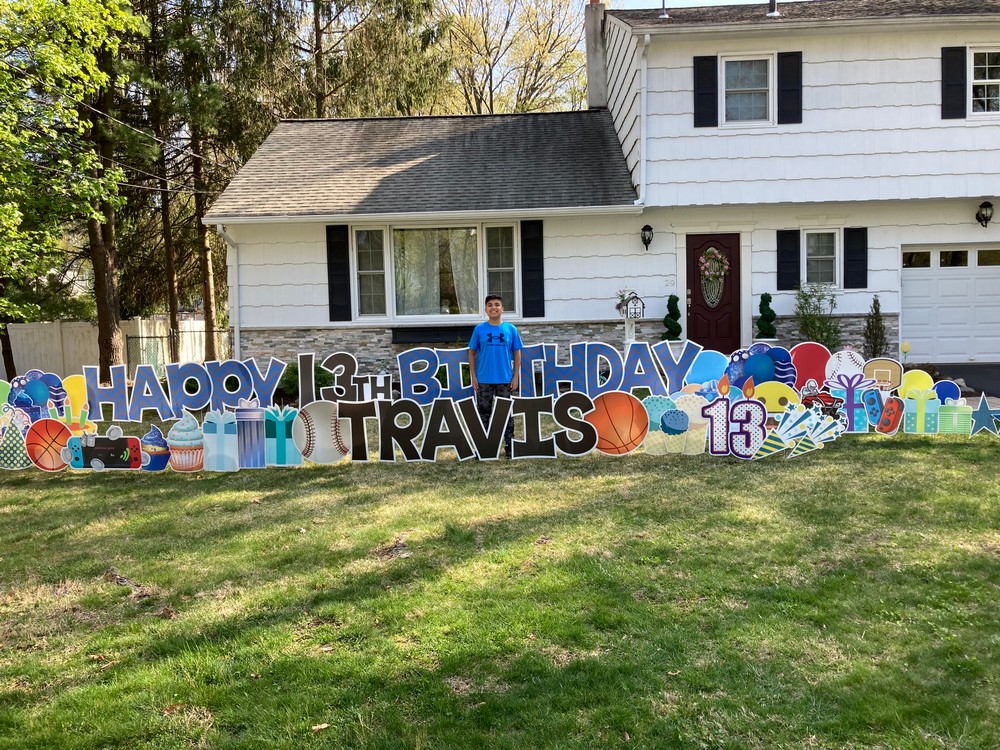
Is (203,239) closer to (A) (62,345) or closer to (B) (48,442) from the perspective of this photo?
(A) (62,345)

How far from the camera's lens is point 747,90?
1218 centimetres

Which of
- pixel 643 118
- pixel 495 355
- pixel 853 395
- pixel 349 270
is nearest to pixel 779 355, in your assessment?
pixel 853 395

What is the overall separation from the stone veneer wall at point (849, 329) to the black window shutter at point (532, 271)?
4.02 metres

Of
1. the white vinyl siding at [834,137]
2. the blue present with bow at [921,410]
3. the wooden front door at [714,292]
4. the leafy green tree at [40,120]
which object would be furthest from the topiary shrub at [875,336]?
the leafy green tree at [40,120]

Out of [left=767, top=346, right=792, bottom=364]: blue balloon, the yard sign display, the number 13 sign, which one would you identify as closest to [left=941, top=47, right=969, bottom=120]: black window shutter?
[left=767, top=346, right=792, bottom=364]: blue balloon

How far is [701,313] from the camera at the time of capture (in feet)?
42.1

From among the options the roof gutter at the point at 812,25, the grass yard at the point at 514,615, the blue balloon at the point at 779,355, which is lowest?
the grass yard at the point at 514,615

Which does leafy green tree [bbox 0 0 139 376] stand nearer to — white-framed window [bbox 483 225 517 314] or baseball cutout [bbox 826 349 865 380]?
white-framed window [bbox 483 225 517 314]

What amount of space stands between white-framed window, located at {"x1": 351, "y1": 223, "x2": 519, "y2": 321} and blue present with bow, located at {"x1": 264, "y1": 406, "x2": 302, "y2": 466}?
228 inches

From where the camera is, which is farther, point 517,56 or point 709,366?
point 517,56

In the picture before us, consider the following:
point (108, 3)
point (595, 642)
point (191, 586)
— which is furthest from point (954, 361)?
point (108, 3)

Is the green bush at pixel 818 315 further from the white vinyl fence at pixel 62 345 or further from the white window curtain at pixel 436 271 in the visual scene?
the white vinyl fence at pixel 62 345

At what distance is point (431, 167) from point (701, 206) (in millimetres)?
4874

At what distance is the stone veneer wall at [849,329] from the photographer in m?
12.6
